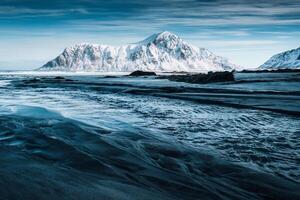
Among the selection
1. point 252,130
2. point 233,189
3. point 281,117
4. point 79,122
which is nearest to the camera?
point 233,189

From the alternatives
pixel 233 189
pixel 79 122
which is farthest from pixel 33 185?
pixel 79 122

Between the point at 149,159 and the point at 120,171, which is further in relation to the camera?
the point at 149,159

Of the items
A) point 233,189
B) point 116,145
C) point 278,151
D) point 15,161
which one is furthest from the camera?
point 116,145

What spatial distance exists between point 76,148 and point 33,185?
6.71ft

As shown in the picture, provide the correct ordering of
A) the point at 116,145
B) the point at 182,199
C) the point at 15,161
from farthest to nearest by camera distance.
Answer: the point at 116,145 → the point at 15,161 → the point at 182,199

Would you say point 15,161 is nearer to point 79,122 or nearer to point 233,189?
point 233,189

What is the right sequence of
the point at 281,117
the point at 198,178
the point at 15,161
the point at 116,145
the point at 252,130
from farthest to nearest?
the point at 281,117
the point at 252,130
the point at 116,145
the point at 15,161
the point at 198,178

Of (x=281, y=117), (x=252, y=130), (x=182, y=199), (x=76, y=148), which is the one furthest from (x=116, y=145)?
(x=281, y=117)

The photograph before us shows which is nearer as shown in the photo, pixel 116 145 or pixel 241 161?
pixel 241 161

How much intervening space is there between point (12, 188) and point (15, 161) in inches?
51.1

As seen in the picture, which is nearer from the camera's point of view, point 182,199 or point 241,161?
point 182,199

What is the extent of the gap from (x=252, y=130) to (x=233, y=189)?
4.09 meters

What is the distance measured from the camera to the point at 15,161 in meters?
5.39

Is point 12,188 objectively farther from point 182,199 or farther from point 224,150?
point 224,150
